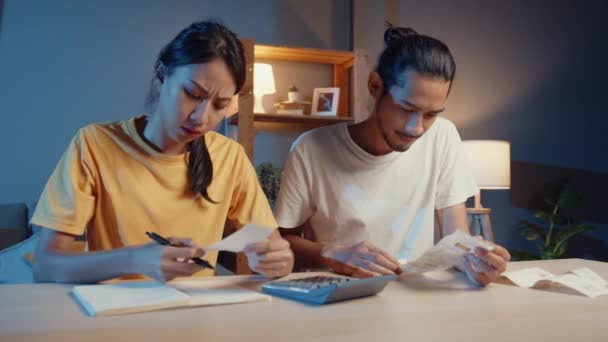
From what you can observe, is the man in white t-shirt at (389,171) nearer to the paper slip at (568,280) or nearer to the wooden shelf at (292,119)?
the paper slip at (568,280)

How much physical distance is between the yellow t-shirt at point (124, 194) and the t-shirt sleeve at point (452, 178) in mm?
623

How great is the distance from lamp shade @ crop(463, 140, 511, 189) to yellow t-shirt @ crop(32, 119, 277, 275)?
2086 millimetres

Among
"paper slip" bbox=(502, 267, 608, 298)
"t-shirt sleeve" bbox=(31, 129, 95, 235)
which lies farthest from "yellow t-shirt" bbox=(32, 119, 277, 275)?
"paper slip" bbox=(502, 267, 608, 298)

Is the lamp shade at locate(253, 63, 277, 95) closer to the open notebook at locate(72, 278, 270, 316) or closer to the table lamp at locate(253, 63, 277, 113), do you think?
the table lamp at locate(253, 63, 277, 113)

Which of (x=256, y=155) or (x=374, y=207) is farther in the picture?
(x=256, y=155)

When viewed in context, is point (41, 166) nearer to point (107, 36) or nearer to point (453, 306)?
point (107, 36)

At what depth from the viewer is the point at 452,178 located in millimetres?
1666

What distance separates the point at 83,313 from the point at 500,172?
110 inches

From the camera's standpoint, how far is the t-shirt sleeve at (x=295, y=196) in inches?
60.8

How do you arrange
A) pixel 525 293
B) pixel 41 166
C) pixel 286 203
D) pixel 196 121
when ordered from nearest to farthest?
1. pixel 525 293
2. pixel 196 121
3. pixel 286 203
4. pixel 41 166

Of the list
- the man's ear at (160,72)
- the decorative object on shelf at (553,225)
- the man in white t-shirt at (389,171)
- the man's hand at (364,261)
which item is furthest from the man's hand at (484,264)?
the decorative object on shelf at (553,225)

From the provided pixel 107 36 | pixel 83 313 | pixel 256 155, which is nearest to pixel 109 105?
pixel 107 36

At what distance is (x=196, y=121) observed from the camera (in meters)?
1.19

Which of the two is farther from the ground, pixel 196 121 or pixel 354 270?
pixel 196 121
